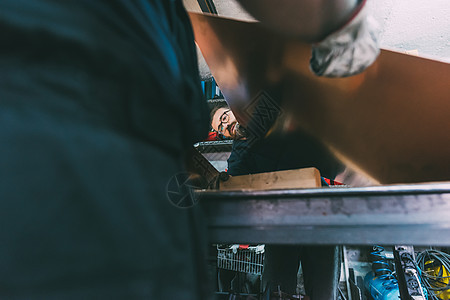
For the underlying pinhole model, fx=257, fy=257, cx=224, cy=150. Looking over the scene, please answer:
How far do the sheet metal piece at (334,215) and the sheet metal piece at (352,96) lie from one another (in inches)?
13.7

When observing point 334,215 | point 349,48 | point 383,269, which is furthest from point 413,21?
point 383,269

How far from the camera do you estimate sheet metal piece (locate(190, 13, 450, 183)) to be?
0.64 metres

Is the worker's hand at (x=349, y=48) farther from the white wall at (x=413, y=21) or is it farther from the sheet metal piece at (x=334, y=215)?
the white wall at (x=413, y=21)

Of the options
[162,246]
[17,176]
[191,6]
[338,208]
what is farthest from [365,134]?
[191,6]

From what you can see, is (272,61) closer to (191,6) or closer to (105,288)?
(105,288)

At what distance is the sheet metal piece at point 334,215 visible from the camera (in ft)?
1.31

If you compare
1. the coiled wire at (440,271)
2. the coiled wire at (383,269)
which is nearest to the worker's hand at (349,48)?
the coiled wire at (383,269)

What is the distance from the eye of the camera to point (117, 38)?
0.92ft

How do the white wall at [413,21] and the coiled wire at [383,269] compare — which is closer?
the white wall at [413,21]

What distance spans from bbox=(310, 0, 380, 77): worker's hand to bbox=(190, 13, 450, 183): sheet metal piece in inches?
6.7

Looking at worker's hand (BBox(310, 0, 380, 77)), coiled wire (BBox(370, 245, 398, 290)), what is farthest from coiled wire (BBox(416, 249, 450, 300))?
worker's hand (BBox(310, 0, 380, 77))

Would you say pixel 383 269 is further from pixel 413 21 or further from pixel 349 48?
pixel 349 48

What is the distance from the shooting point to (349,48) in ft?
1.48

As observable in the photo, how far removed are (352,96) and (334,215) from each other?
1.40ft
